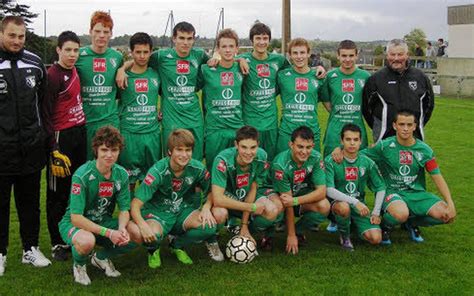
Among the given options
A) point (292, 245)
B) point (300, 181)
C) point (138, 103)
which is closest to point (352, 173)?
point (300, 181)

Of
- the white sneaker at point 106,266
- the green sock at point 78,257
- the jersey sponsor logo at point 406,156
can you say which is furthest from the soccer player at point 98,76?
the jersey sponsor logo at point 406,156

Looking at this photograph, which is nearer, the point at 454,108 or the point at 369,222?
the point at 369,222

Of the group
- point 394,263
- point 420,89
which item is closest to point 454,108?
point 420,89

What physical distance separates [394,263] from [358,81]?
1875 millimetres

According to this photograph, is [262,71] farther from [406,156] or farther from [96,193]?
[96,193]

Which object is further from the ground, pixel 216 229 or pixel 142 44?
pixel 142 44

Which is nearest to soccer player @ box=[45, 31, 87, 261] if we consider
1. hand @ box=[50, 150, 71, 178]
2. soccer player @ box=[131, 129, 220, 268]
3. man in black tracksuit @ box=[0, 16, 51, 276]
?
hand @ box=[50, 150, 71, 178]

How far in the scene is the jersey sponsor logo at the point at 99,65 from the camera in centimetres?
505

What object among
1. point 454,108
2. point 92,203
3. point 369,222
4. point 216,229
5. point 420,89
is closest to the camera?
point 92,203

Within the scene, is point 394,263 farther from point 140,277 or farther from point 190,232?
point 140,277

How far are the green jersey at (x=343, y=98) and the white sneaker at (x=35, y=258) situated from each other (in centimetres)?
290

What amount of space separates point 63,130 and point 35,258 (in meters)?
1.07

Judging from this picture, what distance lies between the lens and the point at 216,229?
4688 millimetres

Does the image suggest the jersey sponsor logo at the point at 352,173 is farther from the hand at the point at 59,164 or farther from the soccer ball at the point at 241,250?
the hand at the point at 59,164
